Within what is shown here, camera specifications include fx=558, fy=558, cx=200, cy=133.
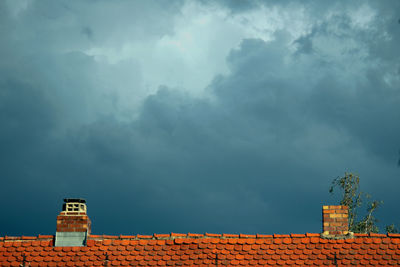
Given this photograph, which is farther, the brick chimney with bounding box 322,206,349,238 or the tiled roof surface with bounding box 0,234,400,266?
the brick chimney with bounding box 322,206,349,238

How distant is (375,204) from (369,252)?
988 inches

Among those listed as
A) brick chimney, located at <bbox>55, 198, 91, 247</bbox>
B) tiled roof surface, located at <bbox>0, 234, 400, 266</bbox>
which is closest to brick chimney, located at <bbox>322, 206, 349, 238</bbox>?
tiled roof surface, located at <bbox>0, 234, 400, 266</bbox>

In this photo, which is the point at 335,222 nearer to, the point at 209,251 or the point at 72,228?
the point at 209,251

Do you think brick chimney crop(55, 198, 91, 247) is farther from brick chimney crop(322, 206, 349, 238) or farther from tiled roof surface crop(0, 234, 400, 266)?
brick chimney crop(322, 206, 349, 238)

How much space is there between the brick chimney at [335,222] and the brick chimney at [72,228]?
702 cm

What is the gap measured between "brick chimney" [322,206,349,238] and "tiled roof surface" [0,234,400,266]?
244 mm

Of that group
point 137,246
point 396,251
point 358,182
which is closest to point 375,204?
point 358,182

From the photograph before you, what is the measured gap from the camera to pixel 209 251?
628 inches

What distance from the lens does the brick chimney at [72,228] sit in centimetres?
1642

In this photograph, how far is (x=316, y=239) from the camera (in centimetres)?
1606

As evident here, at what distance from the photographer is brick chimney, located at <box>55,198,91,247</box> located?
647 inches

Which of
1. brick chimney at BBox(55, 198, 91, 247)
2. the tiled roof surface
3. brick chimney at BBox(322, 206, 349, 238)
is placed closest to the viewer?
the tiled roof surface

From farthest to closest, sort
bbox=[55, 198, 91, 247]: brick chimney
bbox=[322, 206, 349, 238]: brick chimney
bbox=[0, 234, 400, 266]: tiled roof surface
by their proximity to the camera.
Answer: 1. bbox=[55, 198, 91, 247]: brick chimney
2. bbox=[322, 206, 349, 238]: brick chimney
3. bbox=[0, 234, 400, 266]: tiled roof surface

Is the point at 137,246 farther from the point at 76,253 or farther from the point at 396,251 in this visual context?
the point at 396,251
